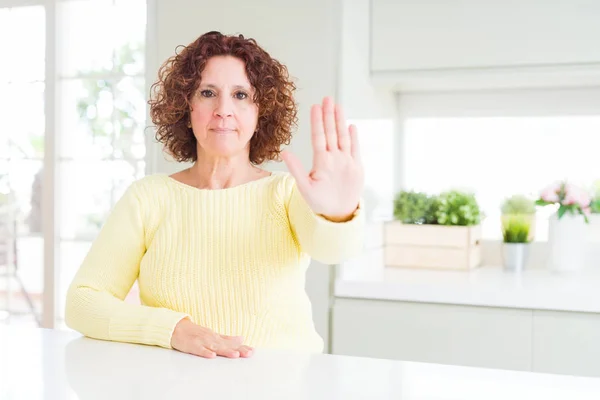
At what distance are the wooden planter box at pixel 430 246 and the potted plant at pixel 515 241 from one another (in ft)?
0.36

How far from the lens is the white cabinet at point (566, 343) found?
208cm

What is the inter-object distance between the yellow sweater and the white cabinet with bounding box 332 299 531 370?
960 millimetres

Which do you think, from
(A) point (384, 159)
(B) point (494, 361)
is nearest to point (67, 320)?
(B) point (494, 361)

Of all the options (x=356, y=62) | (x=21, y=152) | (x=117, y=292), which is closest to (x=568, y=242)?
(x=356, y=62)

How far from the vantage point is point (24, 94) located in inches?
121

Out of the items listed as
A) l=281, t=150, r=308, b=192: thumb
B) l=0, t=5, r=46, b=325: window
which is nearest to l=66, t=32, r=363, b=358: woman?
l=281, t=150, r=308, b=192: thumb

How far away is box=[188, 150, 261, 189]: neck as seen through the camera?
137cm

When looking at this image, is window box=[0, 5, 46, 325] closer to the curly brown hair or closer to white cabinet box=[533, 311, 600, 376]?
the curly brown hair

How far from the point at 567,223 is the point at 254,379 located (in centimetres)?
184

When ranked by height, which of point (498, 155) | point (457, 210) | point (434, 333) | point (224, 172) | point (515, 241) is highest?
point (498, 155)

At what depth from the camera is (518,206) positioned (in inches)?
107

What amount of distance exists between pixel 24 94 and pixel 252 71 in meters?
2.05

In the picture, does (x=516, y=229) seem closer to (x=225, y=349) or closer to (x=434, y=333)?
(x=434, y=333)

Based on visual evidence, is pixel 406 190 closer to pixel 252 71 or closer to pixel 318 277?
pixel 318 277
